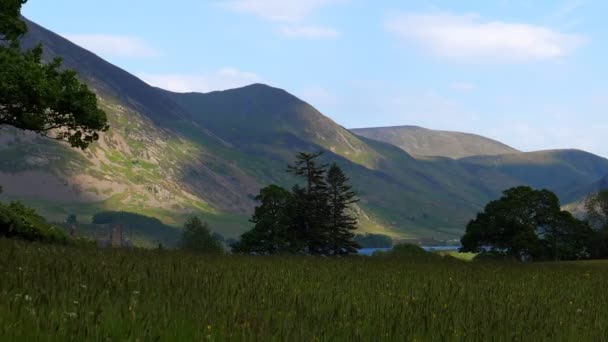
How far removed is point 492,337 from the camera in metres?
7.87

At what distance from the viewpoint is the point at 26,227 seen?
32.9 m

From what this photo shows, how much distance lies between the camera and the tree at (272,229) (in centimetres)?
7244

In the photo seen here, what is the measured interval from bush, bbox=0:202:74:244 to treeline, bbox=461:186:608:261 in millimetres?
55313

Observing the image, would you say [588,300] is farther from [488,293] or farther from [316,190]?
[316,190]

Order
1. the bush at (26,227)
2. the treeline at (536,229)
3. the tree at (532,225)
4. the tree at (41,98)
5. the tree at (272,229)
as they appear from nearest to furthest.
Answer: the tree at (41,98), the bush at (26,227), the tree at (272,229), the treeline at (536,229), the tree at (532,225)

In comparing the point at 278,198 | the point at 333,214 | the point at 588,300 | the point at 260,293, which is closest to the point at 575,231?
the point at 333,214

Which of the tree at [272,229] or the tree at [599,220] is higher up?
the tree at [599,220]

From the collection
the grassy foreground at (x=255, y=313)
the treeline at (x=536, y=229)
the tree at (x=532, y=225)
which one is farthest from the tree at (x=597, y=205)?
the grassy foreground at (x=255, y=313)

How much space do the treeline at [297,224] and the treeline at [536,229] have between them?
16.7 m

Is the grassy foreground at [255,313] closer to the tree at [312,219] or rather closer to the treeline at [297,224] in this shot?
the treeline at [297,224]

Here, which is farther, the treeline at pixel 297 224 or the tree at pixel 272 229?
the treeline at pixel 297 224

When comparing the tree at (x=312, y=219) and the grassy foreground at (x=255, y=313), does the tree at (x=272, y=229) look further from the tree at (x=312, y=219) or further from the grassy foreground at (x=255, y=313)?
the grassy foreground at (x=255, y=313)

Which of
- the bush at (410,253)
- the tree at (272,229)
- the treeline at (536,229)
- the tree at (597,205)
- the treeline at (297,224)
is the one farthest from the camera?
the tree at (597,205)

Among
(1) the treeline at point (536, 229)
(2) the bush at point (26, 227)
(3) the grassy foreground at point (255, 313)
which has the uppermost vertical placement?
(1) the treeline at point (536, 229)
